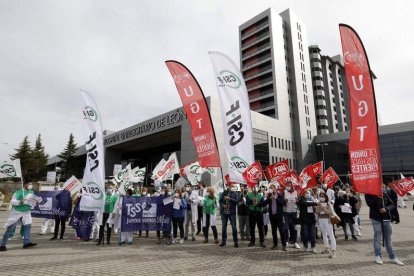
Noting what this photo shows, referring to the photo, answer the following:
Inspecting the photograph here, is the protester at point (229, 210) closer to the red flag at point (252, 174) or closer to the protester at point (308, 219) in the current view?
the red flag at point (252, 174)

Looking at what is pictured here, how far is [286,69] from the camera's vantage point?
6644cm

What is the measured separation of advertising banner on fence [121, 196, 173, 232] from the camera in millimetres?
9961

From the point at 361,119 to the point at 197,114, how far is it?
5676mm

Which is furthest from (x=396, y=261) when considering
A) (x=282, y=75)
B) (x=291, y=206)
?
(x=282, y=75)

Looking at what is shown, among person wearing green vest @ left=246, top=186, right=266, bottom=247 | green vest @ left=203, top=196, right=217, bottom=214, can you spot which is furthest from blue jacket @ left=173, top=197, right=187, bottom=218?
person wearing green vest @ left=246, top=186, right=266, bottom=247

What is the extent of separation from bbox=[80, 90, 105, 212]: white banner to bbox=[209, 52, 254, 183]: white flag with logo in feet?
14.8

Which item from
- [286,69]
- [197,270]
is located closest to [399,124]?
[286,69]

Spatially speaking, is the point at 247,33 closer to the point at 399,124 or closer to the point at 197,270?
the point at 399,124

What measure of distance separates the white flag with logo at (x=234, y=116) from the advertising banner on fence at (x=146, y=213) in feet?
9.69

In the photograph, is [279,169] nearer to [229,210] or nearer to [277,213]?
[277,213]

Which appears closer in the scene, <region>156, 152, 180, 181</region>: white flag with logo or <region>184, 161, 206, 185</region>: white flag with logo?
<region>184, 161, 206, 185</region>: white flag with logo

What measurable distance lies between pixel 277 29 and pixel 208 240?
215 feet

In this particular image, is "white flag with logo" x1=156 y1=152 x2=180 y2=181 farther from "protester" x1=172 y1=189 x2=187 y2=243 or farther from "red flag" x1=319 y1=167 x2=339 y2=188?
"red flag" x1=319 y1=167 x2=339 y2=188

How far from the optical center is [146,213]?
10328 millimetres
